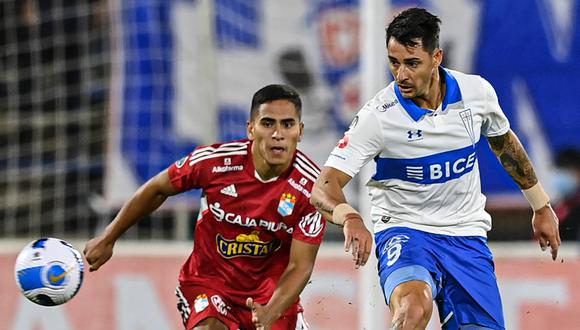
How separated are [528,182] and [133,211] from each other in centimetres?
207

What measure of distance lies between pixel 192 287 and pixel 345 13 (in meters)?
4.77

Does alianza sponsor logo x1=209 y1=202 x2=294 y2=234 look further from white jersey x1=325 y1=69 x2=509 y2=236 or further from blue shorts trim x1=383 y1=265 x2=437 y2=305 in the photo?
blue shorts trim x1=383 y1=265 x2=437 y2=305

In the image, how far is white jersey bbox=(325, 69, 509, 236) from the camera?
232 inches

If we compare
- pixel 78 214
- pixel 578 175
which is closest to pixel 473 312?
pixel 578 175

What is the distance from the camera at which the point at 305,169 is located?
22.0 ft

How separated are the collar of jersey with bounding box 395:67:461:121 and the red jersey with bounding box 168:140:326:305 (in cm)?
89

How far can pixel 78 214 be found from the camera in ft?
36.0

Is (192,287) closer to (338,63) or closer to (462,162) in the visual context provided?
(462,162)

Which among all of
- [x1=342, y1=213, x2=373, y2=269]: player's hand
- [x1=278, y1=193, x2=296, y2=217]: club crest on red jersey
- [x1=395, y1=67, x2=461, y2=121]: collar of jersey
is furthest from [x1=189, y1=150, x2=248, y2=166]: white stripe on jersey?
[x1=342, y1=213, x2=373, y2=269]: player's hand

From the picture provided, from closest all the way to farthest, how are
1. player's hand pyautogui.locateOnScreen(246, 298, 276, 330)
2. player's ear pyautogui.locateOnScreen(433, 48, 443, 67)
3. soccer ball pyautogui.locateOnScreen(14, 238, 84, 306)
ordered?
player's ear pyautogui.locateOnScreen(433, 48, 443, 67)
player's hand pyautogui.locateOnScreen(246, 298, 276, 330)
soccer ball pyautogui.locateOnScreen(14, 238, 84, 306)

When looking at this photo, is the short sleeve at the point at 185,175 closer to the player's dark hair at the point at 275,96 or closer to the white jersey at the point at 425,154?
the player's dark hair at the point at 275,96

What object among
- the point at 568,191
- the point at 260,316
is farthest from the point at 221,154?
the point at 568,191

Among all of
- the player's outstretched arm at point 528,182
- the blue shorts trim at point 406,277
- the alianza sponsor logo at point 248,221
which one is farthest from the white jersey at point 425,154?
the alianza sponsor logo at point 248,221

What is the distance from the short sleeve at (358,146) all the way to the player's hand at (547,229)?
1085 millimetres
